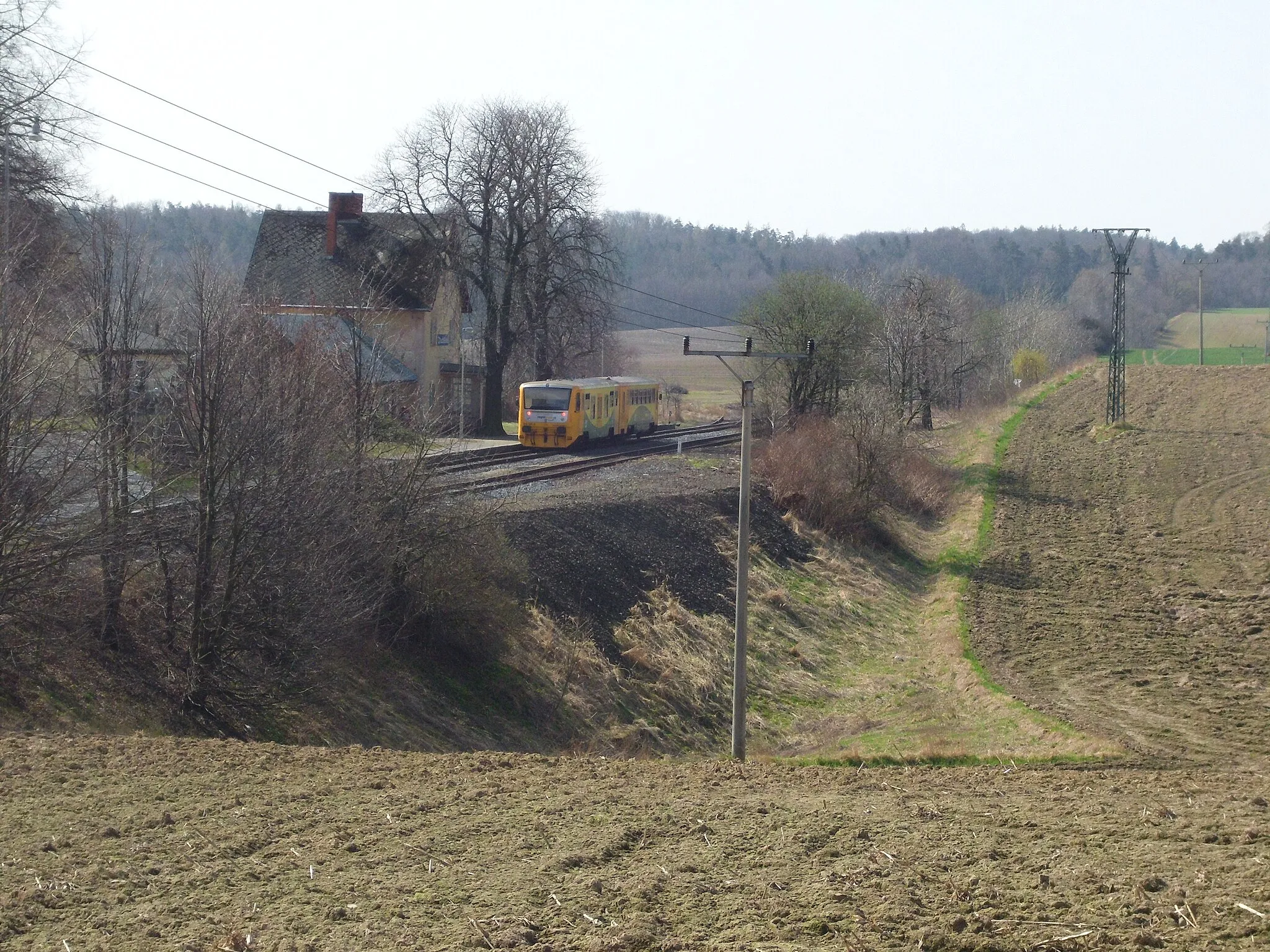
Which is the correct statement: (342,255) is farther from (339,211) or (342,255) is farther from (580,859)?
(580,859)

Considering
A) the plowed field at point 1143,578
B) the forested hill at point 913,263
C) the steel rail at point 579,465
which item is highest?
the forested hill at point 913,263

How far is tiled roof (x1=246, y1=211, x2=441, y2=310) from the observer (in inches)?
1785

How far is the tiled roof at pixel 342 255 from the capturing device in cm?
4534

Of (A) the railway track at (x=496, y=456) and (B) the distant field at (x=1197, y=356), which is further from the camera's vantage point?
(B) the distant field at (x=1197, y=356)

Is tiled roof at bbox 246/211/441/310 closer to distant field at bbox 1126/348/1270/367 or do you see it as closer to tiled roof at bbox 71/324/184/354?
tiled roof at bbox 71/324/184/354

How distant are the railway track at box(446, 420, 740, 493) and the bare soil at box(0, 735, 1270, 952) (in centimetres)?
941

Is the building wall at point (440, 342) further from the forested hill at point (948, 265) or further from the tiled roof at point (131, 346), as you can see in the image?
the forested hill at point (948, 265)

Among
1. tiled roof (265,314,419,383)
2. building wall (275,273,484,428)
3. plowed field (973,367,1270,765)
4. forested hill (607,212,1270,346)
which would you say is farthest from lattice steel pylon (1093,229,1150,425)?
forested hill (607,212,1270,346)

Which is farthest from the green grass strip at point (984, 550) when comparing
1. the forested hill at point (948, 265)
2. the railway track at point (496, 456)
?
the forested hill at point (948, 265)

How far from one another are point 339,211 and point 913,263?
88.3 metres

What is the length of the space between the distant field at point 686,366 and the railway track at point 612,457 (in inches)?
562

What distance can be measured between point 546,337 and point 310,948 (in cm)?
4427

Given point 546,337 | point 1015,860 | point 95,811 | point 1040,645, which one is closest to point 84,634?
point 95,811

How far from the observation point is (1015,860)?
22.9 ft
